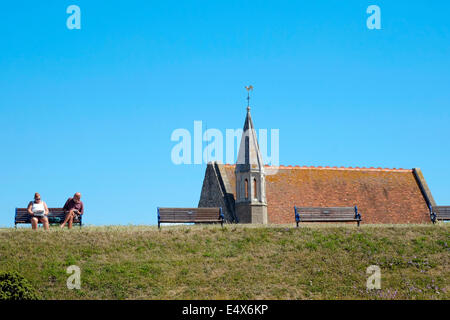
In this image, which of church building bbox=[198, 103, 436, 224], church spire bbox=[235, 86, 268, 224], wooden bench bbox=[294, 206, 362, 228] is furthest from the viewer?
church building bbox=[198, 103, 436, 224]

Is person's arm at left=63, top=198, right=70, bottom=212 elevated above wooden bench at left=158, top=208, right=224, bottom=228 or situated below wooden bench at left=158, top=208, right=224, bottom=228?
above

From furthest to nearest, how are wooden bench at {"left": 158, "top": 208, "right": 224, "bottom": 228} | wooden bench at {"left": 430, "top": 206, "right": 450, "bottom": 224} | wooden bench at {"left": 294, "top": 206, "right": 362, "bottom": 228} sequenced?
wooden bench at {"left": 430, "top": 206, "right": 450, "bottom": 224}
wooden bench at {"left": 294, "top": 206, "right": 362, "bottom": 228}
wooden bench at {"left": 158, "top": 208, "right": 224, "bottom": 228}

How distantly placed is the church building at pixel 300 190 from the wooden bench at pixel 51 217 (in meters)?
14.1

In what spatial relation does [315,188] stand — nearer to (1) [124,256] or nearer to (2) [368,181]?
(2) [368,181]

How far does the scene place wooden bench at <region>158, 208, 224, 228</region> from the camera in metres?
29.0

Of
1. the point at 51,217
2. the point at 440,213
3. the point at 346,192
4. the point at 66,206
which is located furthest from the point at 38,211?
the point at 346,192

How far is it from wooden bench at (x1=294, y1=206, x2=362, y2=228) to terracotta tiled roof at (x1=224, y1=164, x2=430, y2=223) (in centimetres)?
1063

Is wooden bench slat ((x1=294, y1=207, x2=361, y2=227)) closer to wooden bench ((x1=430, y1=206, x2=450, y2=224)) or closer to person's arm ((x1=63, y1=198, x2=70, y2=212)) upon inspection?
wooden bench ((x1=430, y1=206, x2=450, y2=224))

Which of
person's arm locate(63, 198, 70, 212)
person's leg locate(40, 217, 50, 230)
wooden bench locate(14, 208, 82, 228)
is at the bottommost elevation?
person's leg locate(40, 217, 50, 230)

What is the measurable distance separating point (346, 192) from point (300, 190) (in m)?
3.58

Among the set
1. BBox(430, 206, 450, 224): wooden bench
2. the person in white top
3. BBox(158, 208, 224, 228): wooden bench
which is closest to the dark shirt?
the person in white top

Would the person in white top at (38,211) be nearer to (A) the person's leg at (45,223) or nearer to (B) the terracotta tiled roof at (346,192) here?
(A) the person's leg at (45,223)

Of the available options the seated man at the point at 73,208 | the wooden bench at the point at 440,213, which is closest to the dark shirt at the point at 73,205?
the seated man at the point at 73,208

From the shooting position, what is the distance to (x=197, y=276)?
76.8 feet
